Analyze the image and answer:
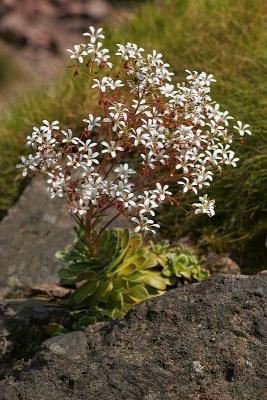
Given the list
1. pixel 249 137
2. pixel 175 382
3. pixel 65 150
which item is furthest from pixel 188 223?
pixel 175 382

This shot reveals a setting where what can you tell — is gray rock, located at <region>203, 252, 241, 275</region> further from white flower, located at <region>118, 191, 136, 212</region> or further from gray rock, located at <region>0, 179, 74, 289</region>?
white flower, located at <region>118, 191, 136, 212</region>

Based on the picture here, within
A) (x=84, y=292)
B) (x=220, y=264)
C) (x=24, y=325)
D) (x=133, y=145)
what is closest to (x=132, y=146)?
(x=133, y=145)

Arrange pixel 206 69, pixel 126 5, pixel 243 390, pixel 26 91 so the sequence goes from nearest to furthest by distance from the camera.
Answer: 1. pixel 243 390
2. pixel 206 69
3. pixel 26 91
4. pixel 126 5

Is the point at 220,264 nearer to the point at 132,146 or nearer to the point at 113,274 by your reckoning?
the point at 113,274

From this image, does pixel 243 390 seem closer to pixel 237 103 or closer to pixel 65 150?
pixel 65 150

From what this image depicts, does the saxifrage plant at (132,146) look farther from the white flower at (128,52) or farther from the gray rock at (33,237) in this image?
the gray rock at (33,237)

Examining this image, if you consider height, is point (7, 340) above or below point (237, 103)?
below
